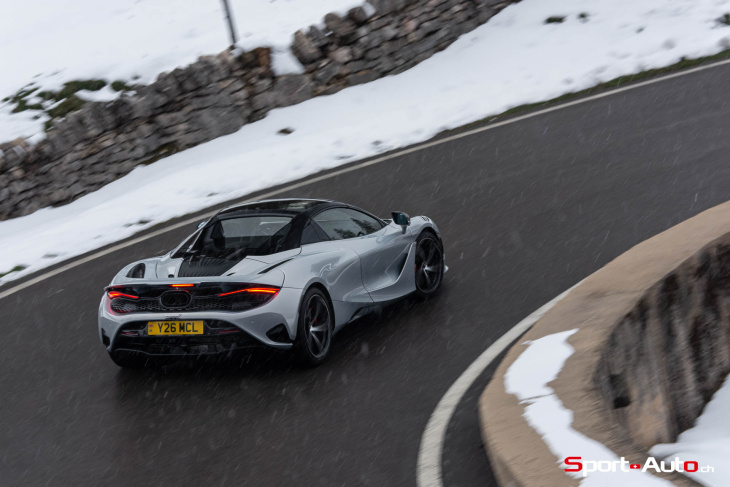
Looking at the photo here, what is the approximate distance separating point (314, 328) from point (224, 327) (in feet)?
2.53

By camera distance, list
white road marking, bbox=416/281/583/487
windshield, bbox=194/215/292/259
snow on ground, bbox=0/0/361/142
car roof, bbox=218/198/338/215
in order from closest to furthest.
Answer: white road marking, bbox=416/281/583/487, windshield, bbox=194/215/292/259, car roof, bbox=218/198/338/215, snow on ground, bbox=0/0/361/142

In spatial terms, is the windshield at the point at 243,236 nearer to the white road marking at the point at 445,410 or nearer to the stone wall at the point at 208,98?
the white road marking at the point at 445,410

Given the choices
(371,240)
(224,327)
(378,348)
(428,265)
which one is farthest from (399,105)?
(224,327)

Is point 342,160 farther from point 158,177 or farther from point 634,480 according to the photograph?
point 634,480

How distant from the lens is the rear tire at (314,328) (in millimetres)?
7059

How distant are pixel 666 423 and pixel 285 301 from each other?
2.82 metres

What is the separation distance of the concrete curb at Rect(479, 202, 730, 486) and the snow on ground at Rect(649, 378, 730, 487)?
8cm

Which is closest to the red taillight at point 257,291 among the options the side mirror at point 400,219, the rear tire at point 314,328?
the rear tire at point 314,328

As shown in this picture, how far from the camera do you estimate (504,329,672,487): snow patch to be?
4180mm

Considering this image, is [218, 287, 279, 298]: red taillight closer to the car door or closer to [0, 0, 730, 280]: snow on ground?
the car door

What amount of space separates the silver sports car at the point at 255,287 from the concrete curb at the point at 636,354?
169cm

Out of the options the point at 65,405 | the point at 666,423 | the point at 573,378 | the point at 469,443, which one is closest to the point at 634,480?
the point at 573,378

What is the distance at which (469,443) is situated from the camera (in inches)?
223

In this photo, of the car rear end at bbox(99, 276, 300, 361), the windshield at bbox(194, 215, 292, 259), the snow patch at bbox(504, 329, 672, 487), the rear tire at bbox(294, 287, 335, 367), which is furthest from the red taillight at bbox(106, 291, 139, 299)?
the snow patch at bbox(504, 329, 672, 487)
